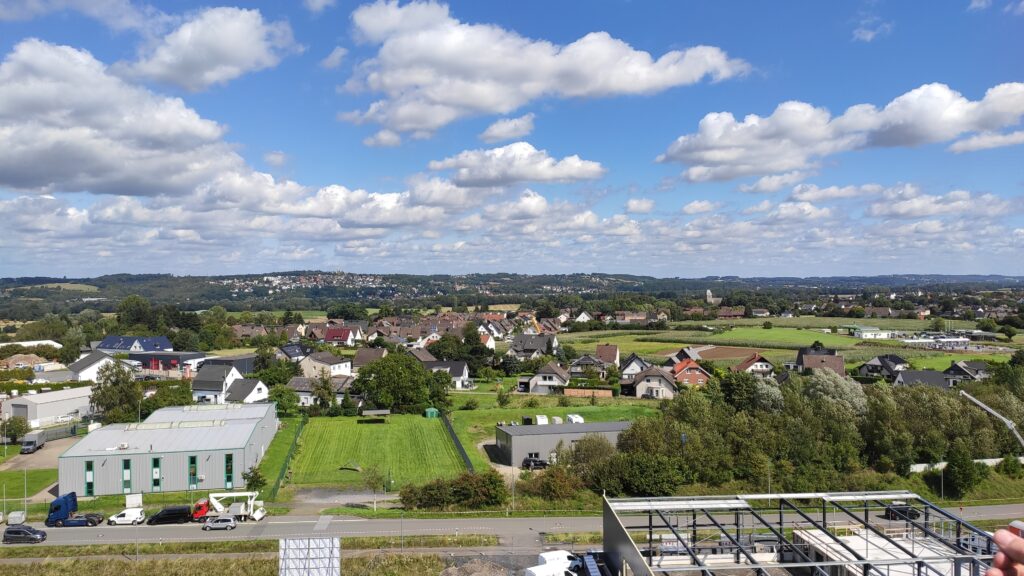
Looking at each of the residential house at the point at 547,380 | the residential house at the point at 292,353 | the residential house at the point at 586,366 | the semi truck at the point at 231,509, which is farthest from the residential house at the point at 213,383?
the residential house at the point at 586,366

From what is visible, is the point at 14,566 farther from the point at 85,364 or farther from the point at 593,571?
the point at 85,364

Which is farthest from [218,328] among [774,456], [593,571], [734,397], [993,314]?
[993,314]

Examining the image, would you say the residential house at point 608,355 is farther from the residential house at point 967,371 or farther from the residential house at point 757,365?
the residential house at point 967,371

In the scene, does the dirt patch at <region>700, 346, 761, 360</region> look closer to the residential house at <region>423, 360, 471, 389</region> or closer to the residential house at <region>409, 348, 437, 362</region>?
the residential house at <region>423, 360, 471, 389</region>

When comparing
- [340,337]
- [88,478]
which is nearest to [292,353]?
[340,337]

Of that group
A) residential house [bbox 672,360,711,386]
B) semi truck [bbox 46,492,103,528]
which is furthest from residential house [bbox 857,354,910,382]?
semi truck [bbox 46,492,103,528]
